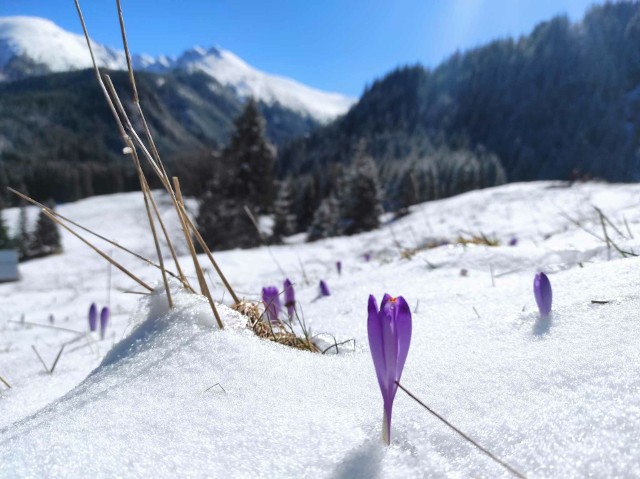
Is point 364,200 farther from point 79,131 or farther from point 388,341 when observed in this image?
point 79,131

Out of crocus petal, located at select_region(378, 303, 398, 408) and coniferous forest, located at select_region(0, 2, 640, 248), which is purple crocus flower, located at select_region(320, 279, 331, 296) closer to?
crocus petal, located at select_region(378, 303, 398, 408)

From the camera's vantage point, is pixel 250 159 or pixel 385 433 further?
pixel 250 159

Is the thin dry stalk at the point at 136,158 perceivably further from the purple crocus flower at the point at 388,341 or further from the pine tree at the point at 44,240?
the pine tree at the point at 44,240

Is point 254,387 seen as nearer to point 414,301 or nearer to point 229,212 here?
point 414,301

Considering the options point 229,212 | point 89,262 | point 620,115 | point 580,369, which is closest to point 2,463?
point 580,369

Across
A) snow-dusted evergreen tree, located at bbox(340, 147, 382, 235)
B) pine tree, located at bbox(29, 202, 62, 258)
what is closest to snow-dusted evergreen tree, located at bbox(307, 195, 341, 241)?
snow-dusted evergreen tree, located at bbox(340, 147, 382, 235)

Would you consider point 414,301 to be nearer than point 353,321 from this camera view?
No

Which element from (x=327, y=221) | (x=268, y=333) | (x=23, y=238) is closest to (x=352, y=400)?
(x=268, y=333)
